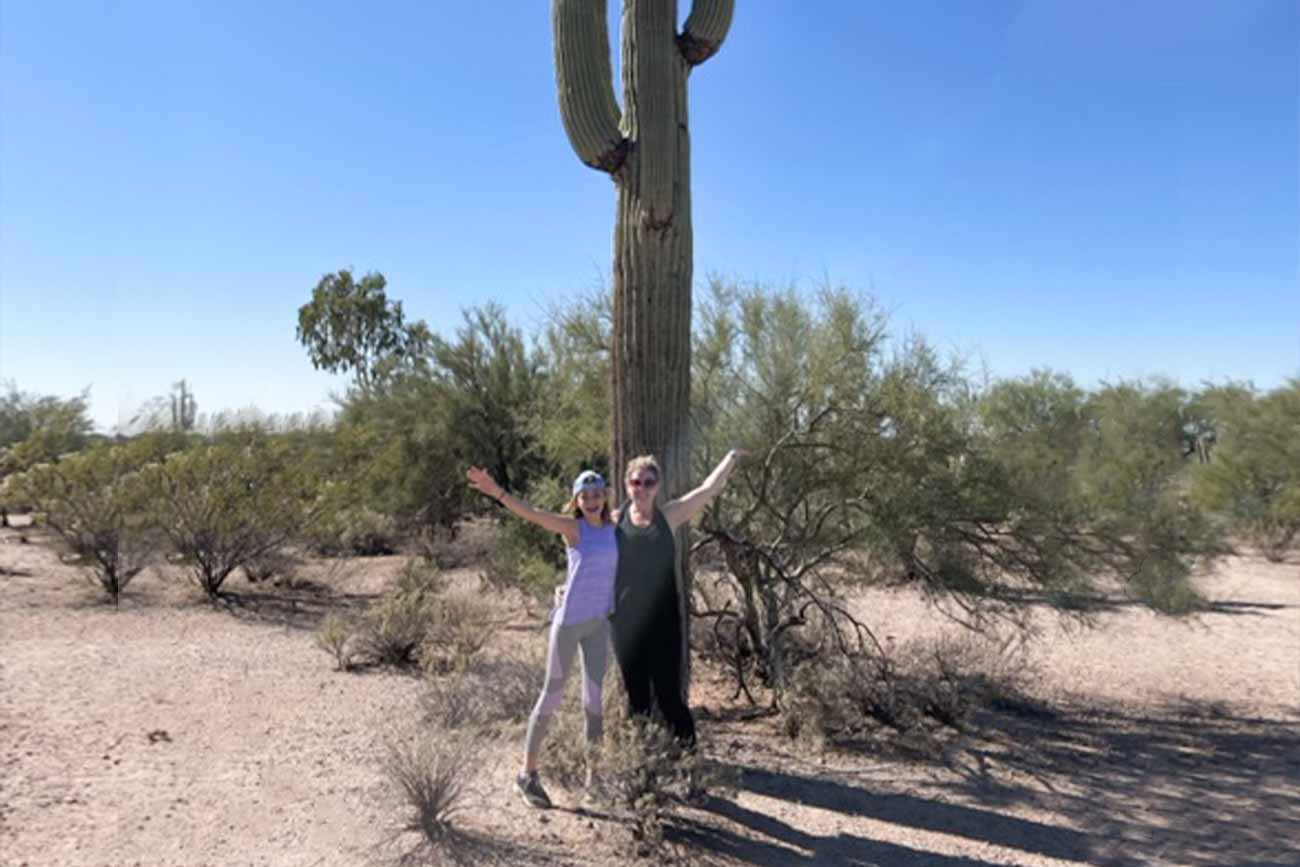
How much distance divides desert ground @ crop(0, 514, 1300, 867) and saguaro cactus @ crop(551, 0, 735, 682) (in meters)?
1.58

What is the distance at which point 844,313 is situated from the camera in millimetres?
7234

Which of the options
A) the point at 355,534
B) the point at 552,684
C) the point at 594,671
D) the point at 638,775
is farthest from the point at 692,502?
the point at 355,534

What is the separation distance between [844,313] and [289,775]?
5.21m

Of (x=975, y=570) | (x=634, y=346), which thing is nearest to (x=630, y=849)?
(x=634, y=346)

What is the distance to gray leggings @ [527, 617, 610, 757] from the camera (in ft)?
14.4

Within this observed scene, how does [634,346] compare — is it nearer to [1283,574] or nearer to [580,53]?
[580,53]

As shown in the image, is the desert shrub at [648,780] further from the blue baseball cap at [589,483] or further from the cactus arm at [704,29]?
the cactus arm at [704,29]

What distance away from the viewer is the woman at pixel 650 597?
4441 millimetres

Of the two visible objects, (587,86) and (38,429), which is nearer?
(587,86)

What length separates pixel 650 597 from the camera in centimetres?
445

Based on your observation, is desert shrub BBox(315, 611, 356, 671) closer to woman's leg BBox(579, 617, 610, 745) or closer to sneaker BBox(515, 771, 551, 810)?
sneaker BBox(515, 771, 551, 810)

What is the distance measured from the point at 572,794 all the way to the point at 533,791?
0.29 meters

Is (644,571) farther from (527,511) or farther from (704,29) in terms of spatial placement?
(704,29)

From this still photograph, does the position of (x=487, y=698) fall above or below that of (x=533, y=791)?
above
